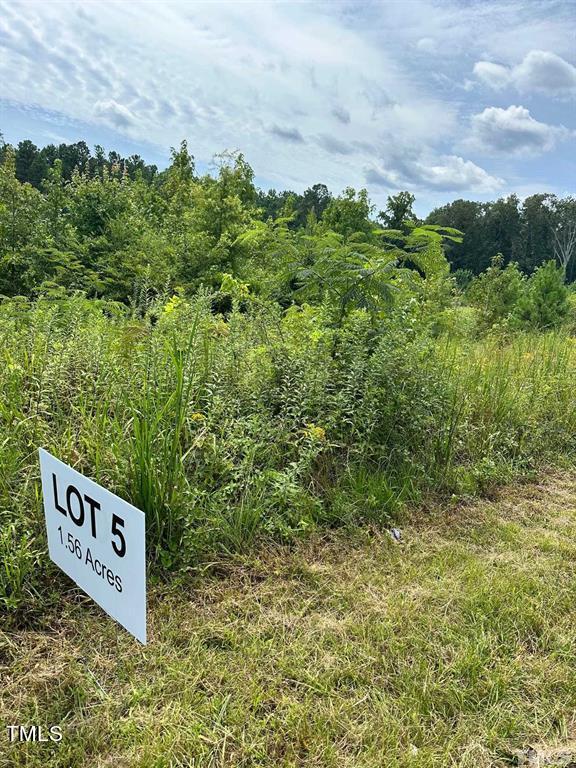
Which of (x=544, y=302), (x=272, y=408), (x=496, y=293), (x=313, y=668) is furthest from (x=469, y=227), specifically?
(x=313, y=668)

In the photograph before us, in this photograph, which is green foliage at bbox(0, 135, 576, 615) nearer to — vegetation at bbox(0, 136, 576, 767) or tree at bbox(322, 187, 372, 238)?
vegetation at bbox(0, 136, 576, 767)

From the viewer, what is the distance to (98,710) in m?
1.46

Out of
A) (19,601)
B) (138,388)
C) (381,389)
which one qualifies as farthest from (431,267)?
(19,601)

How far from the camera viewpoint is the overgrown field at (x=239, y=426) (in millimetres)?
2088

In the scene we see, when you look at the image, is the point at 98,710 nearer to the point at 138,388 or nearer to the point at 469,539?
the point at 138,388

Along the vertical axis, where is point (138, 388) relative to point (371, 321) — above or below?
below

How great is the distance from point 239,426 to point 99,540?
1221mm

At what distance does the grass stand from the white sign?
35 cm

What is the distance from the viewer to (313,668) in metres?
1.68

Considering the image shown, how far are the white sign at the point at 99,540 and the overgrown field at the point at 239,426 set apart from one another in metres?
0.43

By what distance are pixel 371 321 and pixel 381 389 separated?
74cm

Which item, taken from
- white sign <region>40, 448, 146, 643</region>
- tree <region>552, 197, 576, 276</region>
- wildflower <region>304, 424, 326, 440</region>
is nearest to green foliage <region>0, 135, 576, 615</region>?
wildflower <region>304, 424, 326, 440</region>

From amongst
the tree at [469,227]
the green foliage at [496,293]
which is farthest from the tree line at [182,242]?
the tree at [469,227]

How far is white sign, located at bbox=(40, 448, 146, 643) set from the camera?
128 centimetres
